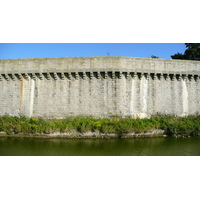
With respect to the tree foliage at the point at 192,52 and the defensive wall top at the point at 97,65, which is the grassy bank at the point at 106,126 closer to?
the defensive wall top at the point at 97,65

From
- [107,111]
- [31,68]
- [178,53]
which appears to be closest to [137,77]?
[107,111]

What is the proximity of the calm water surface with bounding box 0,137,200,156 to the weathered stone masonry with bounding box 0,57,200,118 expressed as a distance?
9.86 feet

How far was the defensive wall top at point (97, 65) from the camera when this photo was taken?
1248cm

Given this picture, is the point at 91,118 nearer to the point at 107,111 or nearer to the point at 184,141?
the point at 107,111

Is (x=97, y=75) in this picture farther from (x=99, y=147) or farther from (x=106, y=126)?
(x=99, y=147)

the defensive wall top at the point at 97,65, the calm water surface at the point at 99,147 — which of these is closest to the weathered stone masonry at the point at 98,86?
the defensive wall top at the point at 97,65

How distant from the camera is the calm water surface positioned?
7.84m

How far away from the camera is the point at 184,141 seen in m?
9.86

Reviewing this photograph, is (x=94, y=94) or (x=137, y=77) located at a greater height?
(x=137, y=77)

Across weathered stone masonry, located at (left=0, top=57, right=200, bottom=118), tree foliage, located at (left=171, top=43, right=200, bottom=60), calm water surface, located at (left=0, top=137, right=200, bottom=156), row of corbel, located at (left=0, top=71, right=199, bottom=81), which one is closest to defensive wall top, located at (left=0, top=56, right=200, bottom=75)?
weathered stone masonry, located at (left=0, top=57, right=200, bottom=118)

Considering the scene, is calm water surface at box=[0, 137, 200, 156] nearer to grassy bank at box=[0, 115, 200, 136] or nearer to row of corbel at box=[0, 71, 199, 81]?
grassy bank at box=[0, 115, 200, 136]

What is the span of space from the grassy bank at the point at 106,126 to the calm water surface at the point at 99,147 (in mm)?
746

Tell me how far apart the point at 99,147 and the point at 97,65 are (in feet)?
21.7

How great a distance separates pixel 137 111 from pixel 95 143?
16.0 ft
